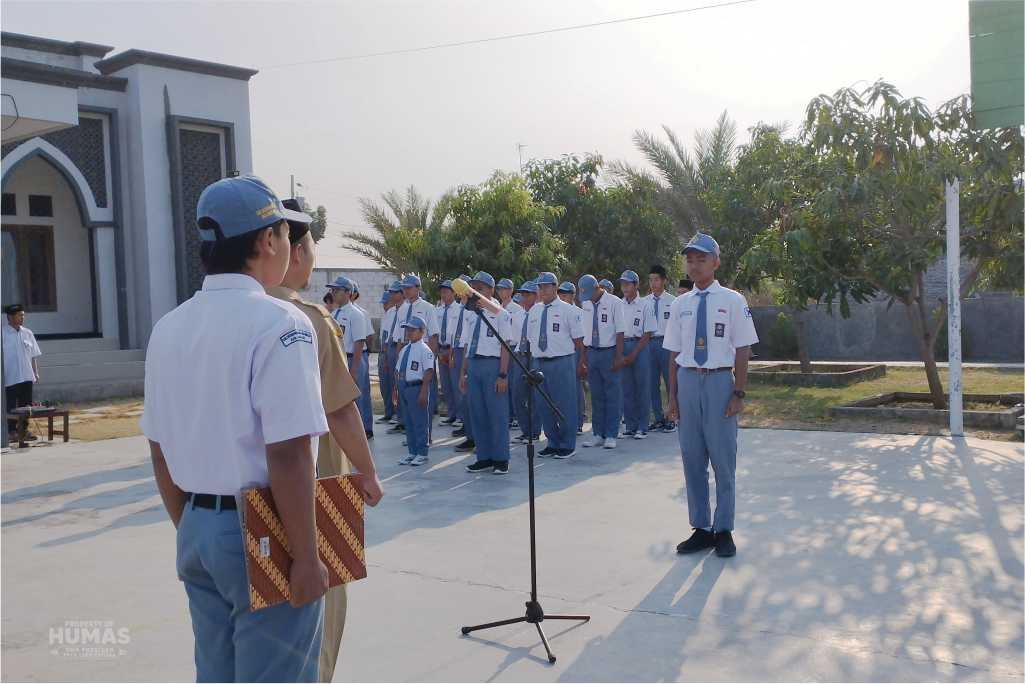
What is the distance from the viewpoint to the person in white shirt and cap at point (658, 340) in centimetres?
1149

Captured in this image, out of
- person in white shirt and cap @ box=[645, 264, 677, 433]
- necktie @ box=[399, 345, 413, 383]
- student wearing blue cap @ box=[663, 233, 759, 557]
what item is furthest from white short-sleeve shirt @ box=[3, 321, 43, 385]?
student wearing blue cap @ box=[663, 233, 759, 557]

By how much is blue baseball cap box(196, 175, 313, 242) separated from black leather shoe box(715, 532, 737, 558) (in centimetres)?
428

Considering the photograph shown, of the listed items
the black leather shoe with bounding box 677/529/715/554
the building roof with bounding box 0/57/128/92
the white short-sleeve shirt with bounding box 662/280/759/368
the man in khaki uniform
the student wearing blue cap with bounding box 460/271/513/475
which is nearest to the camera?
the man in khaki uniform

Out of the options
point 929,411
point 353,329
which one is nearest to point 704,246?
point 353,329

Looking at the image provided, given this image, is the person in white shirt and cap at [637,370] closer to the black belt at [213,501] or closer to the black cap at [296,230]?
the black cap at [296,230]

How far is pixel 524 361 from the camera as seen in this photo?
10.0 m

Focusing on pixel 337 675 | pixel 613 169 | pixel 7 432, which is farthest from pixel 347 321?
pixel 613 169

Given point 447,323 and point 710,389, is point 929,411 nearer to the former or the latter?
point 447,323

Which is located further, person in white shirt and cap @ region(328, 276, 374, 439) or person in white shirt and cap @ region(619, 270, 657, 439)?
person in white shirt and cap @ region(619, 270, 657, 439)

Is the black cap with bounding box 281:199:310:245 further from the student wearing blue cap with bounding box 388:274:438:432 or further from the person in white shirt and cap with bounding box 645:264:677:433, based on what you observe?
the person in white shirt and cap with bounding box 645:264:677:433

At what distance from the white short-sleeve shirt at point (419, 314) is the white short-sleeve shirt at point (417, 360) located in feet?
6.33

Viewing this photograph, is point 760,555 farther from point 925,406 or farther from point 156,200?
point 156,200

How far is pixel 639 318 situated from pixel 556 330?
1.77 m

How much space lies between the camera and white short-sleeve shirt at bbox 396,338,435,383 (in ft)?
32.4
